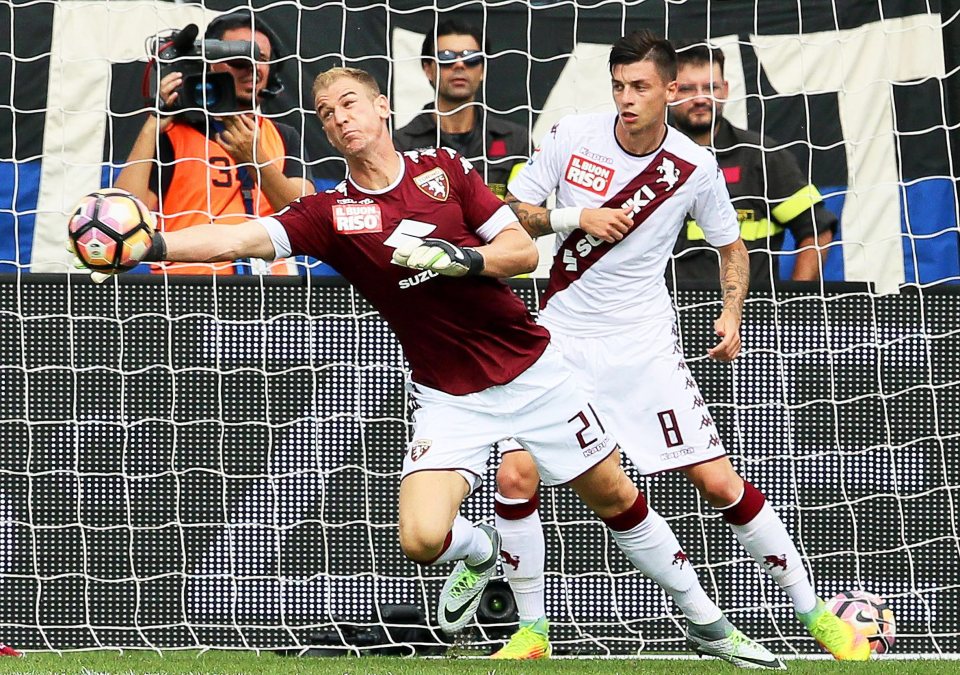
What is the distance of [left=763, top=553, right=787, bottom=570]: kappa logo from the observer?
6.07 meters

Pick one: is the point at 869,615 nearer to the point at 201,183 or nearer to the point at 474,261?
the point at 474,261

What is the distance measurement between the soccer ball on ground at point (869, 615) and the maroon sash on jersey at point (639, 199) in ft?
6.11

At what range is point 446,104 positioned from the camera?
7.56 m

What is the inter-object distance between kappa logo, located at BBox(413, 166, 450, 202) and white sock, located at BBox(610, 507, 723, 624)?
1.50 meters

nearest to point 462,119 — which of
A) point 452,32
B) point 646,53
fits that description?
point 452,32

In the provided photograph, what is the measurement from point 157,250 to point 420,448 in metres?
1.27

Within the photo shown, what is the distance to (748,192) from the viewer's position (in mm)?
7484

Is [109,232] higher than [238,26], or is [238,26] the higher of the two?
[238,26]

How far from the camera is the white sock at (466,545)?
5.51 m

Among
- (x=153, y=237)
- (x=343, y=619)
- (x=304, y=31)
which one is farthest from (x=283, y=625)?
(x=304, y=31)

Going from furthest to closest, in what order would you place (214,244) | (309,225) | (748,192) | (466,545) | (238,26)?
(238,26)
(748,192)
(466,545)
(309,225)
(214,244)

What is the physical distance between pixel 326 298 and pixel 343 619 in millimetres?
1513

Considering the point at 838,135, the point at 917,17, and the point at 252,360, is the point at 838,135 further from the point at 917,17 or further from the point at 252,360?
the point at 252,360

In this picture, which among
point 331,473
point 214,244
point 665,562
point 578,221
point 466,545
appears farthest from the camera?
point 331,473
